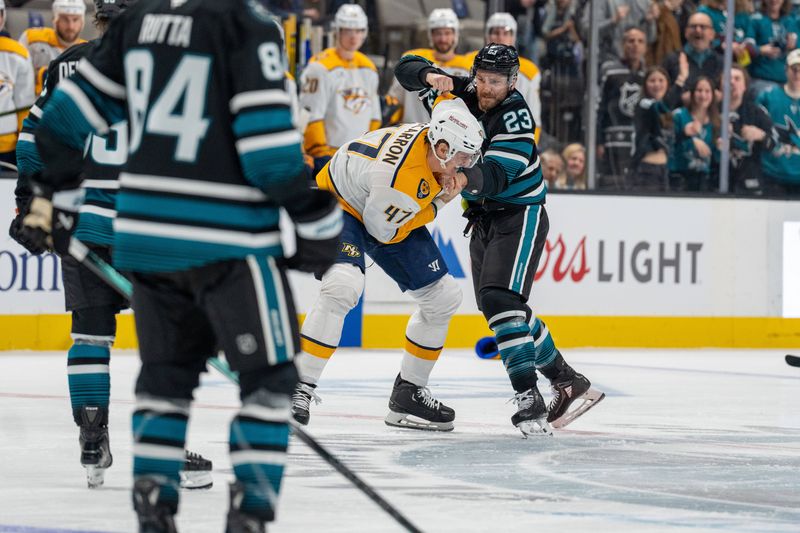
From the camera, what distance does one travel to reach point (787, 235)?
30.8 feet

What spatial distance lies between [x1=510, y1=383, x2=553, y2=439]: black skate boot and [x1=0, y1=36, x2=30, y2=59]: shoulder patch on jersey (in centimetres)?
413

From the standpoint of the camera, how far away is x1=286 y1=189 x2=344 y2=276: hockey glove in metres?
2.78

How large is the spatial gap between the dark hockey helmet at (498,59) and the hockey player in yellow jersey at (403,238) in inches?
6.5

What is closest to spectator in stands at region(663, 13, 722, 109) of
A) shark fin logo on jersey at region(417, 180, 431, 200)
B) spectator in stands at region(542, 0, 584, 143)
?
spectator in stands at region(542, 0, 584, 143)

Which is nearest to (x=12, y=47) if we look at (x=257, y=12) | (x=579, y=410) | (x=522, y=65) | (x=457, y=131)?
(x=522, y=65)

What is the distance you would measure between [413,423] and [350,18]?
3.81m

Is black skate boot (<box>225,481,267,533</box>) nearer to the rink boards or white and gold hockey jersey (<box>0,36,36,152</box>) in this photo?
the rink boards

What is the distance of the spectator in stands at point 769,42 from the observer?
9.83 metres

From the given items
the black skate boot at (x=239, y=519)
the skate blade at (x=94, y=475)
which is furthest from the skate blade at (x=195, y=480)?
the black skate boot at (x=239, y=519)

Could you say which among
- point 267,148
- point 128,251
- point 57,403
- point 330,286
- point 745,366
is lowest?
point 745,366

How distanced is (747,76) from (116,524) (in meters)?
7.13

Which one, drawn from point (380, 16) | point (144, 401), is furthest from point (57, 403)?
point (380, 16)

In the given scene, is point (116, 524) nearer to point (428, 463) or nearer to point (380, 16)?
point (428, 463)

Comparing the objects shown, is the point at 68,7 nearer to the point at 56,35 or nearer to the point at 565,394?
the point at 56,35
